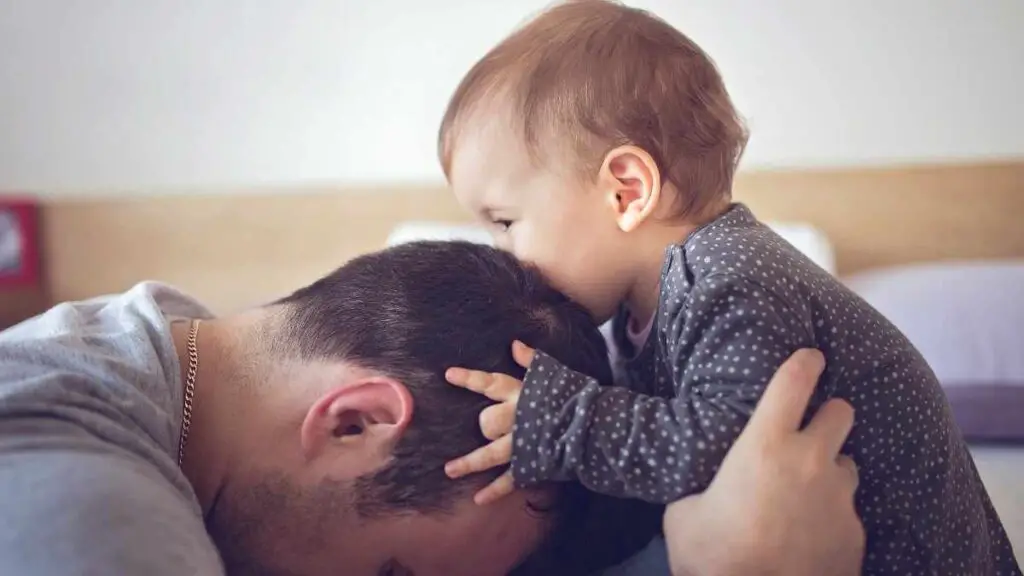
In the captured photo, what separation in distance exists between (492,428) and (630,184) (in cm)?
34

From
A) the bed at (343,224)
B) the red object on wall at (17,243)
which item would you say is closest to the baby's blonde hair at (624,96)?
the bed at (343,224)

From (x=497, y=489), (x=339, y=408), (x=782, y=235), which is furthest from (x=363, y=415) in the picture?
(x=782, y=235)

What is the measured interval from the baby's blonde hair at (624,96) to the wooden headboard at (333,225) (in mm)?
1212

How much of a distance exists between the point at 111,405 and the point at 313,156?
1.72m

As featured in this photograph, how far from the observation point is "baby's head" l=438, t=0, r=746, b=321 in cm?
99

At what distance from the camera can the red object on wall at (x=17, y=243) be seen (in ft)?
7.68

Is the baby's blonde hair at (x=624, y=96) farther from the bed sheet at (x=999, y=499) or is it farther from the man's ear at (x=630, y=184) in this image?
the bed sheet at (x=999, y=499)

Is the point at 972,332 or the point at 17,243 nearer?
the point at 972,332

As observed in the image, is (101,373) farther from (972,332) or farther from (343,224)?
(343,224)

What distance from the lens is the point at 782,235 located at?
1.83m

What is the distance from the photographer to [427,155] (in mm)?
2324

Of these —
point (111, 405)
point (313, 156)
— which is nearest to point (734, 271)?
point (111, 405)

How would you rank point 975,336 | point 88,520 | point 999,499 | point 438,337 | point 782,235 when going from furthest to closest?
point 782,235
point 975,336
point 999,499
point 438,337
point 88,520

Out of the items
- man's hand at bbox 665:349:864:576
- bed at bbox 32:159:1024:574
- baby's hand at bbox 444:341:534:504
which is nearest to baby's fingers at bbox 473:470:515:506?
baby's hand at bbox 444:341:534:504
